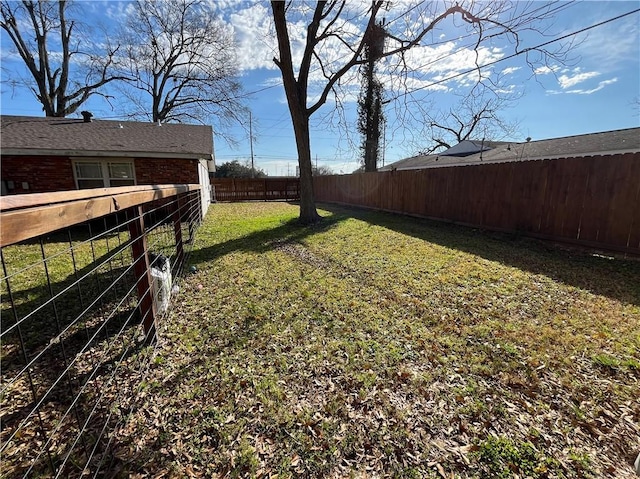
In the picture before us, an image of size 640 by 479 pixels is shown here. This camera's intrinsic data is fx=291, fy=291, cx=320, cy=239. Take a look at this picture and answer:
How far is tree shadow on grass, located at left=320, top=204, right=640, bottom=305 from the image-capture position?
4154 mm

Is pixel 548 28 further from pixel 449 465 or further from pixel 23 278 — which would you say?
pixel 23 278

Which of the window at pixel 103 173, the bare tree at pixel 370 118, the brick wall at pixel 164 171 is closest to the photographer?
the window at pixel 103 173

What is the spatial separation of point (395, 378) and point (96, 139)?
41.7 ft

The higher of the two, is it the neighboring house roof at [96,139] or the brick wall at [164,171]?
the neighboring house roof at [96,139]

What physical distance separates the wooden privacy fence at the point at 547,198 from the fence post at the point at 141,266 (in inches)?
288

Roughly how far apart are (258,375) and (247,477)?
84 cm

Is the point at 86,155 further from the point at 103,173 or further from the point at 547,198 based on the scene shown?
the point at 547,198

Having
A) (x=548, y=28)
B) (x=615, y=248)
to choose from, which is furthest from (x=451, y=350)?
(x=548, y=28)

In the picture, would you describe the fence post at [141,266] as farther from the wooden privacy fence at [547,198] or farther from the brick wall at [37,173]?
the brick wall at [37,173]

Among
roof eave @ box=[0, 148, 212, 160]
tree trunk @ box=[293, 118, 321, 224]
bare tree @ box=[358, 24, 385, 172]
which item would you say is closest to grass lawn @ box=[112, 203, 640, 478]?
tree trunk @ box=[293, 118, 321, 224]

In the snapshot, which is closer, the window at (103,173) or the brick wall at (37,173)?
the brick wall at (37,173)

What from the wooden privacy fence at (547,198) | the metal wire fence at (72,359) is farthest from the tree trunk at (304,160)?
the metal wire fence at (72,359)

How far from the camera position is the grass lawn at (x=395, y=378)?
1.75 metres

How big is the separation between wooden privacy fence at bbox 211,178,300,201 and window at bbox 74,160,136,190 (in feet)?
34.7
